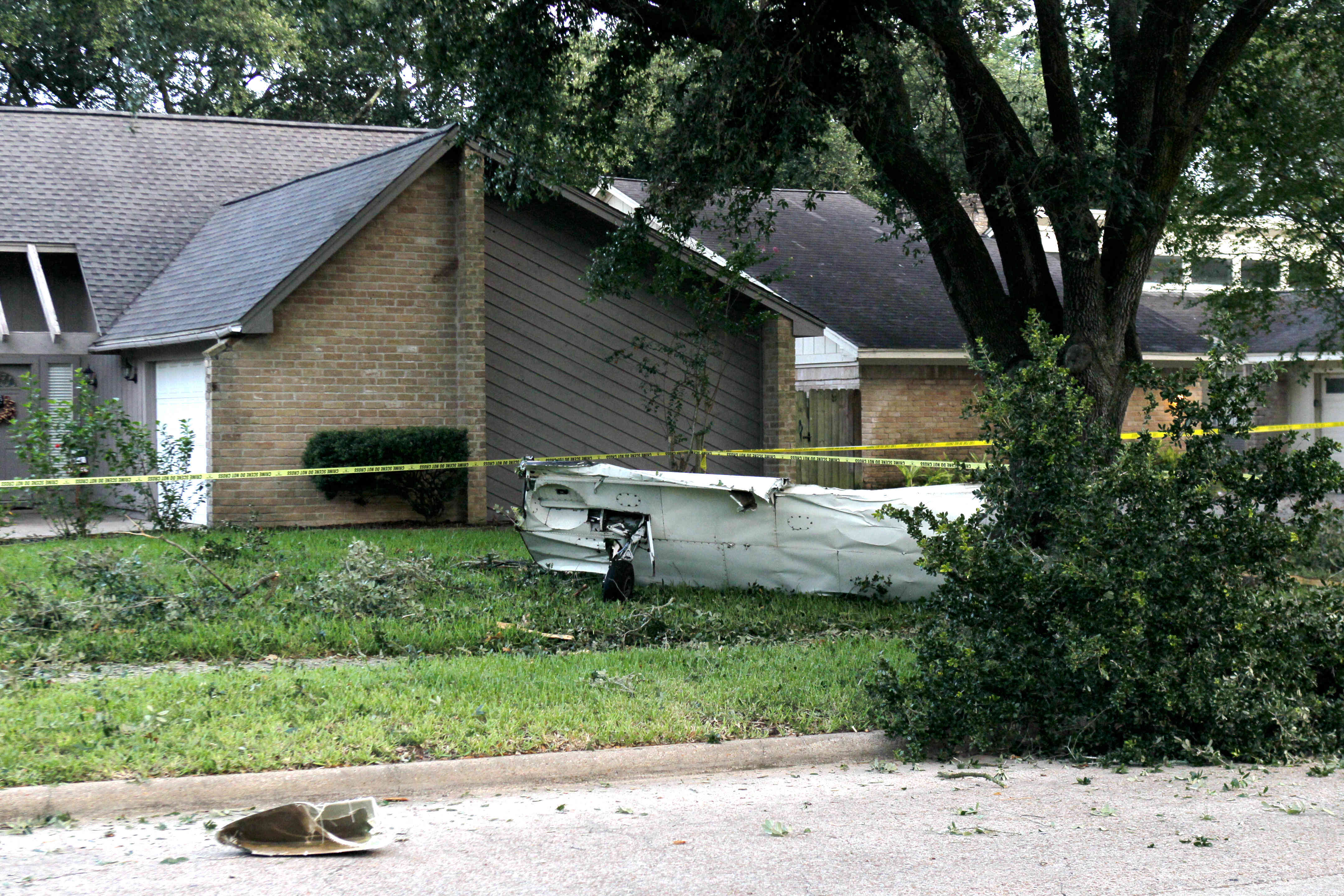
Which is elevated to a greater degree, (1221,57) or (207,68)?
(207,68)

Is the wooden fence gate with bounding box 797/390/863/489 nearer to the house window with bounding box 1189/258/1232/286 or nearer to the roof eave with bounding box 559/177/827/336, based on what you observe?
the roof eave with bounding box 559/177/827/336

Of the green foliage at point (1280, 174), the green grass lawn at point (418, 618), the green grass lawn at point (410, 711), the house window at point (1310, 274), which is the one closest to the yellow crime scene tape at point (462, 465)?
the green grass lawn at point (418, 618)

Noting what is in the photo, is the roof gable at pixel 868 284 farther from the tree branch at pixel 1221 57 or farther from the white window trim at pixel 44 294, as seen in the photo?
the white window trim at pixel 44 294

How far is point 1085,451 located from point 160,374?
1422cm

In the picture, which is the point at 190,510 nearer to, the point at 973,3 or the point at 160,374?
the point at 160,374

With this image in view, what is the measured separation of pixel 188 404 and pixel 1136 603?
1355 cm

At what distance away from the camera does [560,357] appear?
18078 millimetres

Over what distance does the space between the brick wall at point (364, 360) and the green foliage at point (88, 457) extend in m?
0.55

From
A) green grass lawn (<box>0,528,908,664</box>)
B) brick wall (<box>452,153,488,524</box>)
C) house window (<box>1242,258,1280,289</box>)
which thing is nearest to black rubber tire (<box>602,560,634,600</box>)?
green grass lawn (<box>0,528,908,664</box>)

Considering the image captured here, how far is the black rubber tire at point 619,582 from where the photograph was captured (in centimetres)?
1073

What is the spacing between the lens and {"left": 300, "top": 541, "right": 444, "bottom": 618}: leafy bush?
10.1 meters

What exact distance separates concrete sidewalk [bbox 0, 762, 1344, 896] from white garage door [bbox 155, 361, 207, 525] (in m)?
10.8

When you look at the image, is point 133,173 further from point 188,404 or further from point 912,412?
point 912,412

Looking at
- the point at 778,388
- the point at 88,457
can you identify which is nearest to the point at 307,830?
the point at 88,457
